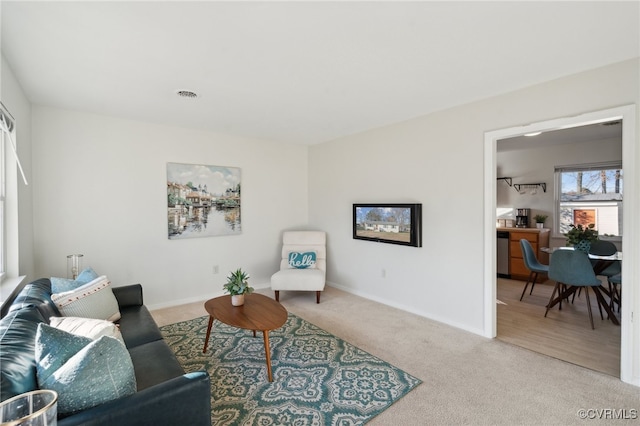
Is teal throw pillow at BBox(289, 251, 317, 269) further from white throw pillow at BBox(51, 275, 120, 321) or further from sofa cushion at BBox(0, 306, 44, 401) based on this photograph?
sofa cushion at BBox(0, 306, 44, 401)

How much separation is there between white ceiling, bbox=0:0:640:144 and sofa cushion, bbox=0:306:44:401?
5.49ft

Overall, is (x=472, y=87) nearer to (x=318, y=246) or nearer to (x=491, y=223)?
(x=491, y=223)

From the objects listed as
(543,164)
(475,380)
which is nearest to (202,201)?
(475,380)

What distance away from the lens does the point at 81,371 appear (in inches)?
46.0

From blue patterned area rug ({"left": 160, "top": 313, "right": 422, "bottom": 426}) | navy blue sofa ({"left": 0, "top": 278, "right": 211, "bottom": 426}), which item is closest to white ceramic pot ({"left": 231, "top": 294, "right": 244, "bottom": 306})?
blue patterned area rug ({"left": 160, "top": 313, "right": 422, "bottom": 426})

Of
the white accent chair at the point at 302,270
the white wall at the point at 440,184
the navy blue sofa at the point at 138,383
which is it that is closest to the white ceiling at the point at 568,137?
the white wall at the point at 440,184

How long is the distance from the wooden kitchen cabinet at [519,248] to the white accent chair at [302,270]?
3474mm

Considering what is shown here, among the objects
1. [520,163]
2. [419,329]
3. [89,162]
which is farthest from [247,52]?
[520,163]

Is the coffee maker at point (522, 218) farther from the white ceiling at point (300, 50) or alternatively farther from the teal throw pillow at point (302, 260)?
the teal throw pillow at point (302, 260)

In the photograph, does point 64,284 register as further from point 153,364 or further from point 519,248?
point 519,248

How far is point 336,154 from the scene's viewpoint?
4879 millimetres

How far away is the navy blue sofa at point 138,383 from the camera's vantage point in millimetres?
1119

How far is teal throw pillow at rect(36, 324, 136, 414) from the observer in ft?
3.79

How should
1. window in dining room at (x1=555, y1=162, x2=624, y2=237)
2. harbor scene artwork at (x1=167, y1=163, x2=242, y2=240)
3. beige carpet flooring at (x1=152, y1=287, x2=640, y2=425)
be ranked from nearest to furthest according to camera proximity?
beige carpet flooring at (x1=152, y1=287, x2=640, y2=425), harbor scene artwork at (x1=167, y1=163, x2=242, y2=240), window in dining room at (x1=555, y1=162, x2=624, y2=237)
